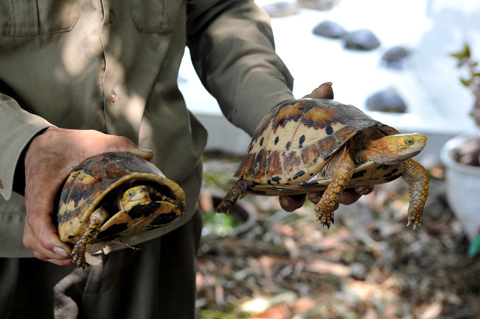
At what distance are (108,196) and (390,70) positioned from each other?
Answer: 153 inches

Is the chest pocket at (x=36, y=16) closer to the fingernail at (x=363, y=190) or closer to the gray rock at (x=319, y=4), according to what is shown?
the fingernail at (x=363, y=190)

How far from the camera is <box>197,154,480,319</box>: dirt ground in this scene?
2682mm

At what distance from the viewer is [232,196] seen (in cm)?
138

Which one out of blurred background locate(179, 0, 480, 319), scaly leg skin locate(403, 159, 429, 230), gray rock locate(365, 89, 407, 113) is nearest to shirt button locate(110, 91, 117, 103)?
scaly leg skin locate(403, 159, 429, 230)

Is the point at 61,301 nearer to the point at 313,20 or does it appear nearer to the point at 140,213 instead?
the point at 140,213

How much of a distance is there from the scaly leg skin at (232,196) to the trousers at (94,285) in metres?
0.15

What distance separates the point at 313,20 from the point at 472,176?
2.17m

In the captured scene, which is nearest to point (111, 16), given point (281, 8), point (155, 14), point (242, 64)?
point (155, 14)

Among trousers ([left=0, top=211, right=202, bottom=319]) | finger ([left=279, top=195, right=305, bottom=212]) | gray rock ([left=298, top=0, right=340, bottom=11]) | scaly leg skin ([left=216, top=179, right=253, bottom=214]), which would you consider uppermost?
finger ([left=279, top=195, right=305, bottom=212])

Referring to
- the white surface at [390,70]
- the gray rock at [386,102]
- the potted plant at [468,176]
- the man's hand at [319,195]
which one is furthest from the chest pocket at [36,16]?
the gray rock at [386,102]

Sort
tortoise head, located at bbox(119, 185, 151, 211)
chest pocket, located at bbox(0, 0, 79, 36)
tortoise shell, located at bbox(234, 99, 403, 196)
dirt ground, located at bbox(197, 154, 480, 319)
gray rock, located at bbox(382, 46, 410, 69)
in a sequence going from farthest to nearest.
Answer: gray rock, located at bbox(382, 46, 410, 69) < dirt ground, located at bbox(197, 154, 480, 319) < tortoise shell, located at bbox(234, 99, 403, 196) < chest pocket, located at bbox(0, 0, 79, 36) < tortoise head, located at bbox(119, 185, 151, 211)

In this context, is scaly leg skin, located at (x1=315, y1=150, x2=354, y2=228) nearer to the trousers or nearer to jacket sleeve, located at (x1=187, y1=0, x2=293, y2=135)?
jacket sleeve, located at (x1=187, y1=0, x2=293, y2=135)

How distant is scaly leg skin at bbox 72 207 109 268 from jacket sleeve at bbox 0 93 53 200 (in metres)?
0.18

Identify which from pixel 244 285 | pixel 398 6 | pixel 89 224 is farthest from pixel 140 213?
pixel 398 6
